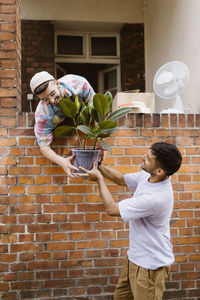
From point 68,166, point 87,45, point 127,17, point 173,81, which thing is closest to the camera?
point 68,166

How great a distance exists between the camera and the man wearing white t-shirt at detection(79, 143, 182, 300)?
1.96 metres

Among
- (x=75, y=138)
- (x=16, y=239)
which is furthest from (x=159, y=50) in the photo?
(x=16, y=239)

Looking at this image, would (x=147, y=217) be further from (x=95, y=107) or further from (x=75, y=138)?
(x=75, y=138)

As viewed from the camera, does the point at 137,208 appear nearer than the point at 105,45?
Yes

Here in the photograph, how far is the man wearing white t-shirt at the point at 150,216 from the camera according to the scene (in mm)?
1958

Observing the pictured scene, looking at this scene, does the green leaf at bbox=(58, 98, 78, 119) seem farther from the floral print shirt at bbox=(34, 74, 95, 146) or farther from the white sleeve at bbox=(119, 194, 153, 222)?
the white sleeve at bbox=(119, 194, 153, 222)

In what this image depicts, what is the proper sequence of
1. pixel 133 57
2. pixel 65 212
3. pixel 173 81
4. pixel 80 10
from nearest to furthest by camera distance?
pixel 65 212 → pixel 173 81 → pixel 80 10 → pixel 133 57

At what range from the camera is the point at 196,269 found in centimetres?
287

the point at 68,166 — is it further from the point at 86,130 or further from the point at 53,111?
the point at 53,111

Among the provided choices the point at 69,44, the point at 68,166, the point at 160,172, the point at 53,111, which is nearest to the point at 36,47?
the point at 69,44

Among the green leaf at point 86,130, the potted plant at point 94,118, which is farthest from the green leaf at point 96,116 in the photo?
the green leaf at point 86,130

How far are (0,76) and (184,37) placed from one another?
2.60 meters

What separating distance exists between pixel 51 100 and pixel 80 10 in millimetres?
4159

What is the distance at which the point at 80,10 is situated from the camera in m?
5.62
